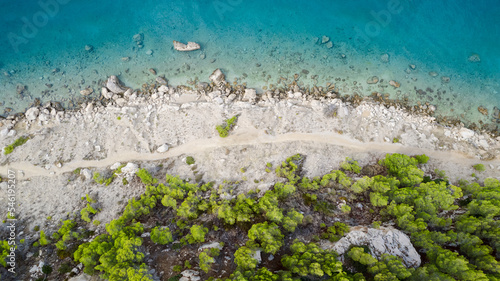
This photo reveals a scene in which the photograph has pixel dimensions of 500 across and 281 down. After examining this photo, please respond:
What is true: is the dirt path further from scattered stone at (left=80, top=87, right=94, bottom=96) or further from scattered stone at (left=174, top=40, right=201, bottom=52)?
scattered stone at (left=174, top=40, right=201, bottom=52)

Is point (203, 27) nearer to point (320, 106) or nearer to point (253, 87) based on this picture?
point (253, 87)

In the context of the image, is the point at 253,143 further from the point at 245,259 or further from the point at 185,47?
the point at 185,47

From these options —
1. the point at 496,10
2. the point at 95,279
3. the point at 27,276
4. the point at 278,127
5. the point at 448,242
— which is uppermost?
the point at 496,10

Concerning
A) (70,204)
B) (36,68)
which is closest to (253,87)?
(70,204)

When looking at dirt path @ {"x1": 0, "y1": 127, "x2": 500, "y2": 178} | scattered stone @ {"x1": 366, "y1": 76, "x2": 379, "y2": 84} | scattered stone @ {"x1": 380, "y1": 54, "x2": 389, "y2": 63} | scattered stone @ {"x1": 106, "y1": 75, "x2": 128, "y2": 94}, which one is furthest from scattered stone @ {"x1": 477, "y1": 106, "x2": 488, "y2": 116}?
scattered stone @ {"x1": 106, "y1": 75, "x2": 128, "y2": 94}

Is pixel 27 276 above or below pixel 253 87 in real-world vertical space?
below

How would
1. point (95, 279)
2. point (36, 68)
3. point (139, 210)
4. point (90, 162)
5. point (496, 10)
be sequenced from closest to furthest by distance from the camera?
point (95, 279) < point (139, 210) < point (90, 162) < point (36, 68) < point (496, 10)

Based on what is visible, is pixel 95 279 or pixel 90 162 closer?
pixel 95 279
